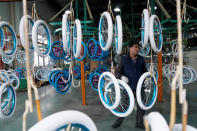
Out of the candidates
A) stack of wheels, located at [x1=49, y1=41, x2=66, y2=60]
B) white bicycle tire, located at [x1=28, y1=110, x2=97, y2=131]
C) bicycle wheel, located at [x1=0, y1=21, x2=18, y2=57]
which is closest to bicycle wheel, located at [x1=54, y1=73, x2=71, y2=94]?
stack of wheels, located at [x1=49, y1=41, x2=66, y2=60]

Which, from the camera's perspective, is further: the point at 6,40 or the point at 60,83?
the point at 60,83

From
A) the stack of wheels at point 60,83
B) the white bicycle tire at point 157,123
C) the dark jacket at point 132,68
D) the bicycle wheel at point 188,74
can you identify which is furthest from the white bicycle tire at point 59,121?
the bicycle wheel at point 188,74

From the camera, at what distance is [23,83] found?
6820 millimetres

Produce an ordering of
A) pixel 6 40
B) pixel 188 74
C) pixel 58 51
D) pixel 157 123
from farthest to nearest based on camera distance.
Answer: pixel 58 51
pixel 188 74
pixel 6 40
pixel 157 123

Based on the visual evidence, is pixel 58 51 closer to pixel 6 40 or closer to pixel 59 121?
pixel 6 40

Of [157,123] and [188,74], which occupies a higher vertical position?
[157,123]

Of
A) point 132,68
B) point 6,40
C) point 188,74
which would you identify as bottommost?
point 188,74

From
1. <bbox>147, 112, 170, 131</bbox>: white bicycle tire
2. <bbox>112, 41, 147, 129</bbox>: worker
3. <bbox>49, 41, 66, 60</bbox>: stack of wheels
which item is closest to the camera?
<bbox>147, 112, 170, 131</bbox>: white bicycle tire

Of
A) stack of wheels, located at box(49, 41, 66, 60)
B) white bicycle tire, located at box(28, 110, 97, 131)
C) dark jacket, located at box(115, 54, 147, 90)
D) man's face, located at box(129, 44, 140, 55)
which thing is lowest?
white bicycle tire, located at box(28, 110, 97, 131)

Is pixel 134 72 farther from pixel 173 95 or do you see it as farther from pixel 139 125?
pixel 173 95

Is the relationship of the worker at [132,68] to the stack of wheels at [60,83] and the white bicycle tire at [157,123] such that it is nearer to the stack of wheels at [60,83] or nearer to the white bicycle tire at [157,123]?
the white bicycle tire at [157,123]

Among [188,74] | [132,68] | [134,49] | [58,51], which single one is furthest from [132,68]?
[58,51]

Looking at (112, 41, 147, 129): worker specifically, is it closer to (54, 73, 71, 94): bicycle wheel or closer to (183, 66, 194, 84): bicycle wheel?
(54, 73, 71, 94): bicycle wheel

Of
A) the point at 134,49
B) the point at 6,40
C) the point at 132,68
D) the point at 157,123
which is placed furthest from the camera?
the point at 132,68
